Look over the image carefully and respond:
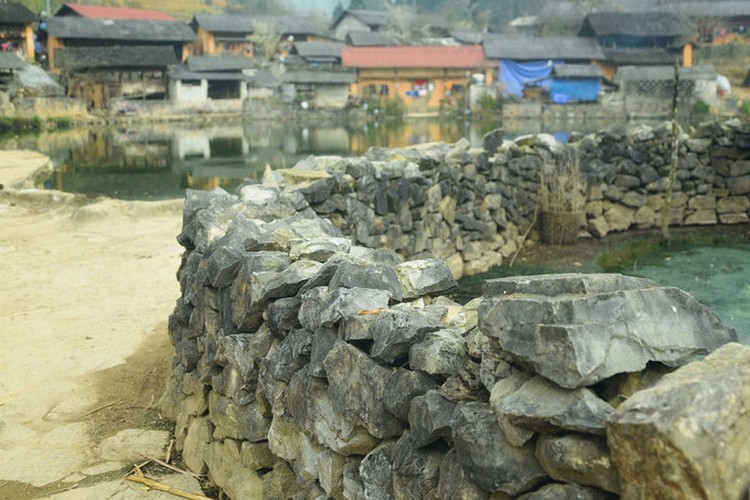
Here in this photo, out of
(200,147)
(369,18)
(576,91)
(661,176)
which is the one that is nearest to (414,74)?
(576,91)

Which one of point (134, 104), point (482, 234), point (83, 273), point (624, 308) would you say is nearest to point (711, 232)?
point (482, 234)

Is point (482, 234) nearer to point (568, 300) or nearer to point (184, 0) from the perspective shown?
point (568, 300)

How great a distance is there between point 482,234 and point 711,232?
4.23m

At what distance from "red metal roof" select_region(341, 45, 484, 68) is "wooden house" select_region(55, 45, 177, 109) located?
13.0m

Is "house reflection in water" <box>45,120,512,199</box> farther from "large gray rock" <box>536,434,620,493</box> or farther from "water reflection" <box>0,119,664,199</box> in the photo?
"large gray rock" <box>536,434,620,493</box>

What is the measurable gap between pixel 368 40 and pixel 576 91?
57.4 feet

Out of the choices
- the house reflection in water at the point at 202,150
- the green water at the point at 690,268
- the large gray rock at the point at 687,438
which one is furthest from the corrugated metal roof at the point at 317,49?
the large gray rock at the point at 687,438

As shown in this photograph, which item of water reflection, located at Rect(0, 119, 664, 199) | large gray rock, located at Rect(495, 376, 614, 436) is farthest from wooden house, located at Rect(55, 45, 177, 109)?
large gray rock, located at Rect(495, 376, 614, 436)

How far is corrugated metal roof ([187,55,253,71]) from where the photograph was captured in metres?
52.3

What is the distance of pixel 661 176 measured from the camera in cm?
1303

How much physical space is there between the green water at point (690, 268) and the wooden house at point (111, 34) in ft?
152

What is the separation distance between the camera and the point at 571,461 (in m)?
2.27

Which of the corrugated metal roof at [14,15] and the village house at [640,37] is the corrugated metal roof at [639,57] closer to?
the village house at [640,37]

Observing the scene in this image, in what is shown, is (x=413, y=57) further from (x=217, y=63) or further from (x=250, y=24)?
(x=217, y=63)
